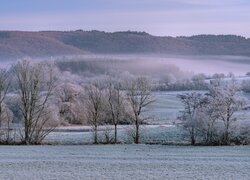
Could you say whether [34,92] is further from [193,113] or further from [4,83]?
[193,113]

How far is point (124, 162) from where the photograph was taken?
40094 mm

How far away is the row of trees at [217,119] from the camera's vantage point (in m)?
53.8

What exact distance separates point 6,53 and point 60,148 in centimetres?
5830

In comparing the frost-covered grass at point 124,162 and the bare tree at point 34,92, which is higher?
the bare tree at point 34,92

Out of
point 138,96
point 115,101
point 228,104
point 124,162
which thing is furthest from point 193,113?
point 124,162

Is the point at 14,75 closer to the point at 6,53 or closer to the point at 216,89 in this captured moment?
the point at 216,89

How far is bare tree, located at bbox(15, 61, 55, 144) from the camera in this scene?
57916 mm

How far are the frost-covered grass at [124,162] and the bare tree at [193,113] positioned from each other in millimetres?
4109

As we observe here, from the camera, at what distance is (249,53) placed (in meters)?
129

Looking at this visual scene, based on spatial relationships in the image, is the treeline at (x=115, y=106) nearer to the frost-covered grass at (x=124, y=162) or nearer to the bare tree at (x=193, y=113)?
the bare tree at (x=193, y=113)

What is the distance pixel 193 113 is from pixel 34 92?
58.0ft

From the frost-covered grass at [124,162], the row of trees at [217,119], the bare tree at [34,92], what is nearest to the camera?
the frost-covered grass at [124,162]

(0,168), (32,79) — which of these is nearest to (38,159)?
(0,168)

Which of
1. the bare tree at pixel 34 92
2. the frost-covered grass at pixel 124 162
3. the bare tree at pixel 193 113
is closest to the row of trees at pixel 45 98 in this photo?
the bare tree at pixel 34 92
